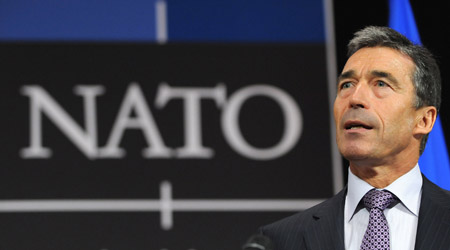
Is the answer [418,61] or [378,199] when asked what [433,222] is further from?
[418,61]

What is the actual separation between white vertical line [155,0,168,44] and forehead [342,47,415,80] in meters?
1.88

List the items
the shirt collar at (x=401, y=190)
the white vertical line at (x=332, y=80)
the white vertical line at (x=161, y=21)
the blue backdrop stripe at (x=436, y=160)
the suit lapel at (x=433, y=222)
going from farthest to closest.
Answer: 1. the white vertical line at (x=161, y=21)
2. the white vertical line at (x=332, y=80)
3. the blue backdrop stripe at (x=436, y=160)
4. the shirt collar at (x=401, y=190)
5. the suit lapel at (x=433, y=222)

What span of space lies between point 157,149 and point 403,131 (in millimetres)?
1877

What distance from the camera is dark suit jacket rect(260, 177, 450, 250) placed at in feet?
7.22

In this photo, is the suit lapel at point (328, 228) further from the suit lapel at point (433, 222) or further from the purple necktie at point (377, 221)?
the suit lapel at point (433, 222)

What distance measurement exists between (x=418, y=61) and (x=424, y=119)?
15 cm

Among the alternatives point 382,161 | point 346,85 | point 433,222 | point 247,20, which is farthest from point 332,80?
point 433,222

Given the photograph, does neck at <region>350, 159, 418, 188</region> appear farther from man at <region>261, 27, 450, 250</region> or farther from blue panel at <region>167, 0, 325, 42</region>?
blue panel at <region>167, 0, 325, 42</region>

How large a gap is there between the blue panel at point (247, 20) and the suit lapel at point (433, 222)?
6.60 feet

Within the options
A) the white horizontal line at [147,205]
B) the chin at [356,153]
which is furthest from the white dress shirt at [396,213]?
the white horizontal line at [147,205]

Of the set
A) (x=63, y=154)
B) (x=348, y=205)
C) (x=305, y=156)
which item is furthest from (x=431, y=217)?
(x=63, y=154)

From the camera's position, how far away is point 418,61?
237 centimetres

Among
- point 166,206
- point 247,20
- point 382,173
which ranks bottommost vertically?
point 166,206

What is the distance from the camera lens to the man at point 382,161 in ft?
7.37
